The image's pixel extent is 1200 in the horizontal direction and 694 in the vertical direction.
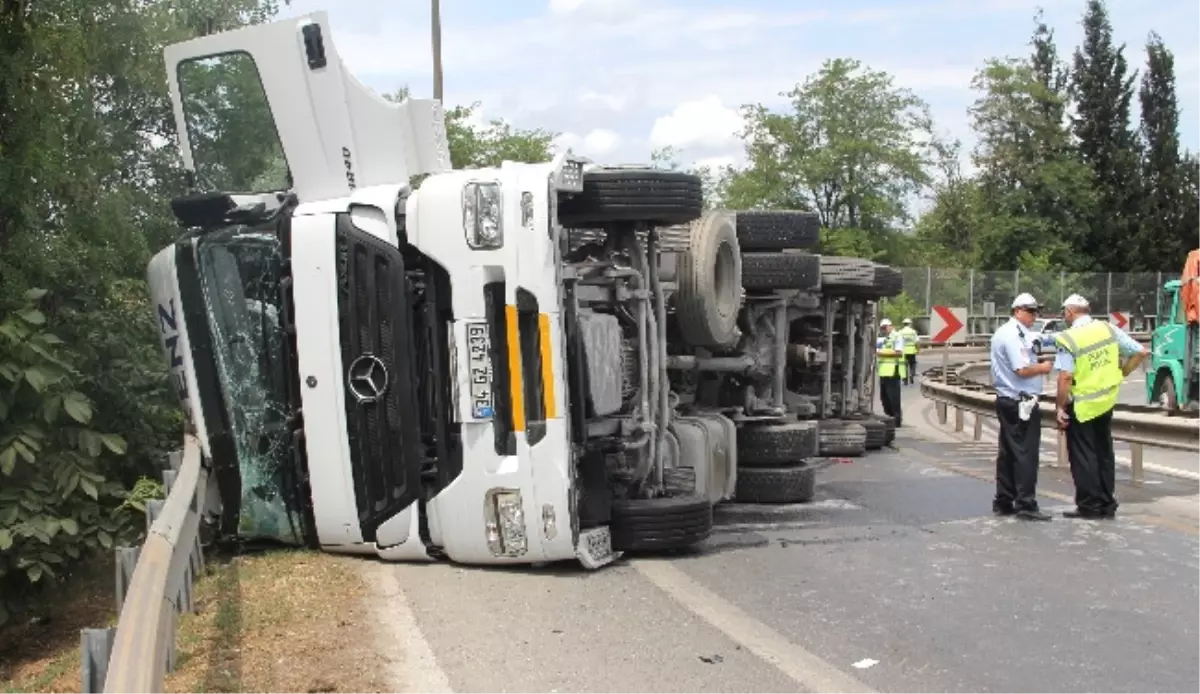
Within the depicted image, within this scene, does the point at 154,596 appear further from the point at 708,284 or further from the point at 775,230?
the point at 775,230

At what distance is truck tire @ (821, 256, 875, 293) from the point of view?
464 inches

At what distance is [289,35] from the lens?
258 inches

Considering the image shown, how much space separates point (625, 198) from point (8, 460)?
11.4ft

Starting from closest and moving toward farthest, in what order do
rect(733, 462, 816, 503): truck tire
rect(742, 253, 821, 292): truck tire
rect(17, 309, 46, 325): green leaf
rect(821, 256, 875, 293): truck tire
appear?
1. rect(17, 309, 46, 325): green leaf
2. rect(733, 462, 816, 503): truck tire
3. rect(742, 253, 821, 292): truck tire
4. rect(821, 256, 875, 293): truck tire

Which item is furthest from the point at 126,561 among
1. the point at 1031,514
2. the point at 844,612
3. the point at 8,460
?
the point at 1031,514

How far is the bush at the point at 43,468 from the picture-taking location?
6727 mm

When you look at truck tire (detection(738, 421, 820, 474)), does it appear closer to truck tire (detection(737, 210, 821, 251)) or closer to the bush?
truck tire (detection(737, 210, 821, 251))

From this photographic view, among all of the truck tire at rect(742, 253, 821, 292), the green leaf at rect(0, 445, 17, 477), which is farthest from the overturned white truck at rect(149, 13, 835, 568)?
the truck tire at rect(742, 253, 821, 292)

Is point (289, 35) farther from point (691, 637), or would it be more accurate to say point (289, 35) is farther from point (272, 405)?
point (691, 637)

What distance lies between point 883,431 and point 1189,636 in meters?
8.12

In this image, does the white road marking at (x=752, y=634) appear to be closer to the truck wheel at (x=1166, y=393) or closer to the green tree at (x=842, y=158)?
the truck wheel at (x=1166, y=393)

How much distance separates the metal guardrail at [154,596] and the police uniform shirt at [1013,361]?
17.3 ft

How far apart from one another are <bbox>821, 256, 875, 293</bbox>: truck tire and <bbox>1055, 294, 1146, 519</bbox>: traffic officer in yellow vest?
10.4 ft

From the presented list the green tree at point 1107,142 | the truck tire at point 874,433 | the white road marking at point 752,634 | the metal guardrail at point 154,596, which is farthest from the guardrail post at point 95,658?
the green tree at point 1107,142
